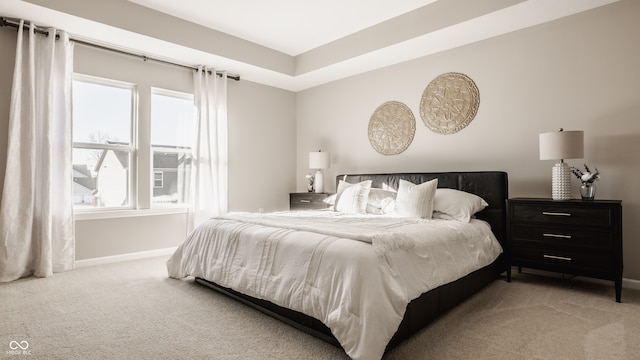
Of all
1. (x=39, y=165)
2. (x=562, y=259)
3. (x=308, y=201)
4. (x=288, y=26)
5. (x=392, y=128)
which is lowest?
(x=562, y=259)

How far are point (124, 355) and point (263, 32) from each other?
3856 millimetres

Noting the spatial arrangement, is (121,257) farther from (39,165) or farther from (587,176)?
(587,176)

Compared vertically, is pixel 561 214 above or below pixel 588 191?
below

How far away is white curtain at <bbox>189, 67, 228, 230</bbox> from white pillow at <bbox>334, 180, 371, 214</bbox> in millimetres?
1896

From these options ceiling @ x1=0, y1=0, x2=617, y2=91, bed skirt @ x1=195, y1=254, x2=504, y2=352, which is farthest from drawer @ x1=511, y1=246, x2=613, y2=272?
ceiling @ x1=0, y1=0, x2=617, y2=91

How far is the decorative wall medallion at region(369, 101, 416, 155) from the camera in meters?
4.66

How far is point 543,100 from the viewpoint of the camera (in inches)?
141

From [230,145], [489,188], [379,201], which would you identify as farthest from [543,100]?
[230,145]

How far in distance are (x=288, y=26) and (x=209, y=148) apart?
1964 mm

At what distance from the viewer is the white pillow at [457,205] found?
335 cm

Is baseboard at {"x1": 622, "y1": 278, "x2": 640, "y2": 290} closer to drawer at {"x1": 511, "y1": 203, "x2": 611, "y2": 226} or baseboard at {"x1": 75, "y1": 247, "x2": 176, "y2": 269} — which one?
drawer at {"x1": 511, "y1": 203, "x2": 611, "y2": 226}

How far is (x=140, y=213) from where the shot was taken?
445cm

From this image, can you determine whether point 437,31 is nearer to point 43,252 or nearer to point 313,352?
point 313,352

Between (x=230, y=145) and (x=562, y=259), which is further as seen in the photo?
(x=230, y=145)
